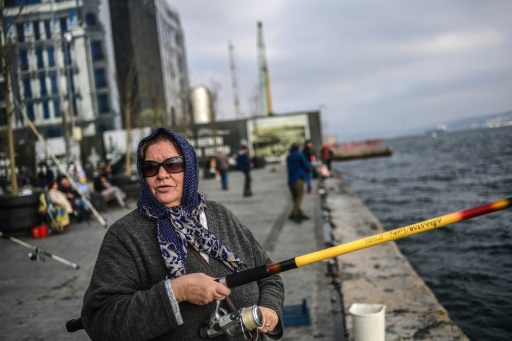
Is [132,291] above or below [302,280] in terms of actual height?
above

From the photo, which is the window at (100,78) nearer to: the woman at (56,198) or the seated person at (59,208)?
the woman at (56,198)

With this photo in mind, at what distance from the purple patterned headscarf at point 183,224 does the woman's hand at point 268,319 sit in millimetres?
243

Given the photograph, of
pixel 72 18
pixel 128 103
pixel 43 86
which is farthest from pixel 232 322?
pixel 43 86

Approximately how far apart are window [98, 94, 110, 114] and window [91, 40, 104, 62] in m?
3.99

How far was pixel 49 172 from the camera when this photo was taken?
23.5 meters

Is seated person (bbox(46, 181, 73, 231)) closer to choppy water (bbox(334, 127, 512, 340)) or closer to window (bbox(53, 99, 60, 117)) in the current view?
choppy water (bbox(334, 127, 512, 340))

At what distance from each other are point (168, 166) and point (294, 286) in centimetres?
465

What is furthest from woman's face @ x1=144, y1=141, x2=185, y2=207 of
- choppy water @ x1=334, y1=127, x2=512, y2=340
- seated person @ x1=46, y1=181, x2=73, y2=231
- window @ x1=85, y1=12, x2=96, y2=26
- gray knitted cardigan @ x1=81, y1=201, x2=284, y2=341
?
window @ x1=85, y1=12, x2=96, y2=26

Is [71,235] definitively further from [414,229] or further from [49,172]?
[49,172]

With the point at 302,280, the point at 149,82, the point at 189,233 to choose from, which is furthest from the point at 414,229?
the point at 149,82

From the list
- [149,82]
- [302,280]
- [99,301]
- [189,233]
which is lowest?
[302,280]

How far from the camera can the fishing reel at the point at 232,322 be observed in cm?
227

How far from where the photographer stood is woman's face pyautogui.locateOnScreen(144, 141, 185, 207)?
2.44 metres

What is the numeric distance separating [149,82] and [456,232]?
1878cm
